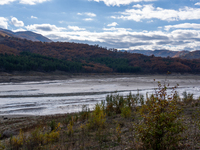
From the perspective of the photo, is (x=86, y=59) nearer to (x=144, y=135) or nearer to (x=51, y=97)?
(x=51, y=97)

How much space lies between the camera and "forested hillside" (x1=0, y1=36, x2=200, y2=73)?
224 ft

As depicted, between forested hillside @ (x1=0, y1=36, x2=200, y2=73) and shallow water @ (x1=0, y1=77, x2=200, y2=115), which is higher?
forested hillside @ (x1=0, y1=36, x2=200, y2=73)

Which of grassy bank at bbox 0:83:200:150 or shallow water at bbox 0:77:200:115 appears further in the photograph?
shallow water at bbox 0:77:200:115

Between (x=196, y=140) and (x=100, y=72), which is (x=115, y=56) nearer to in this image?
(x=100, y=72)

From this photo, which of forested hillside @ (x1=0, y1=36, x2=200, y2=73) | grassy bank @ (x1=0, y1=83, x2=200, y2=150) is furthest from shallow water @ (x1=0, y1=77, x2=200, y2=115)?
forested hillside @ (x1=0, y1=36, x2=200, y2=73)

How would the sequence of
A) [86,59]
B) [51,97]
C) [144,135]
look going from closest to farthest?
[144,135] → [51,97] → [86,59]

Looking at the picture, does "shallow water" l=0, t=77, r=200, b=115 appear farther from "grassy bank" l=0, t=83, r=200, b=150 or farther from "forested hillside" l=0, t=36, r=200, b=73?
"forested hillside" l=0, t=36, r=200, b=73

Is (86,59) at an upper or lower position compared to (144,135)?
upper

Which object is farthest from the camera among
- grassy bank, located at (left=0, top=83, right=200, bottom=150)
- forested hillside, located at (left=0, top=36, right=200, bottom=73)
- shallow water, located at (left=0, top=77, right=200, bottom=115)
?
forested hillside, located at (left=0, top=36, right=200, bottom=73)

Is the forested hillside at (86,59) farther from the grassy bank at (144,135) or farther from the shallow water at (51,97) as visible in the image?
the grassy bank at (144,135)

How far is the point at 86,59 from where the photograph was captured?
325 ft

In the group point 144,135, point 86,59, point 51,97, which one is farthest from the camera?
point 86,59

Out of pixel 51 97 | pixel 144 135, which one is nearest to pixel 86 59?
pixel 51 97

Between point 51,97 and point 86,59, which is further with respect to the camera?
point 86,59
